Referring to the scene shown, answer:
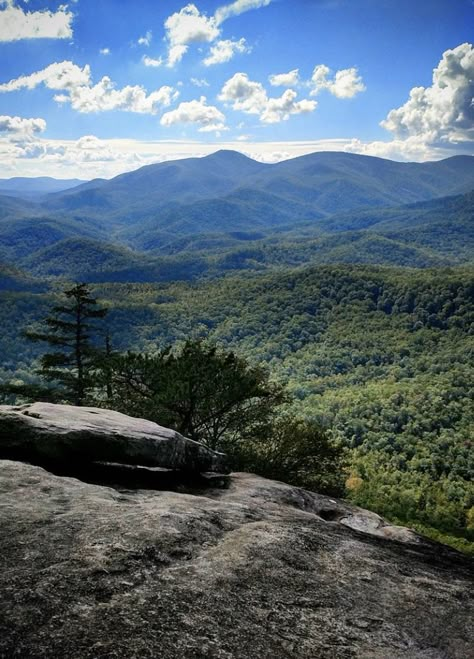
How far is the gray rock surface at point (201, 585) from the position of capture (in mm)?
7137

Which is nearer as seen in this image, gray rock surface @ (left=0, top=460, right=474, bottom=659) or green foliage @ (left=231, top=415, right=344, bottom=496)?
gray rock surface @ (left=0, top=460, right=474, bottom=659)

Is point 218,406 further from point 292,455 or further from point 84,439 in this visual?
point 84,439

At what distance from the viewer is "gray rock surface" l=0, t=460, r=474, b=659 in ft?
23.4

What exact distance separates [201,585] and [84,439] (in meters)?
8.68

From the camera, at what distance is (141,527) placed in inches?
431

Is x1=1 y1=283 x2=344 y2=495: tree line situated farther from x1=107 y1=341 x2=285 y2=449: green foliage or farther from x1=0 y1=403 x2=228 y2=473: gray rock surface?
x1=0 y1=403 x2=228 y2=473: gray rock surface

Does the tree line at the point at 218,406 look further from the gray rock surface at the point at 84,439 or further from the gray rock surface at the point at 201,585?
the gray rock surface at the point at 201,585

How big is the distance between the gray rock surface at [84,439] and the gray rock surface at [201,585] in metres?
1.61

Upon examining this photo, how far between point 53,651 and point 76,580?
1995 millimetres

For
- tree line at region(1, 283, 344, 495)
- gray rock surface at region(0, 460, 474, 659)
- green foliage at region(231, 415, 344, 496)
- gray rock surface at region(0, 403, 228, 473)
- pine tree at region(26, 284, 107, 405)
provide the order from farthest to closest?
1. pine tree at region(26, 284, 107, 405)
2. green foliage at region(231, 415, 344, 496)
3. tree line at region(1, 283, 344, 495)
4. gray rock surface at region(0, 403, 228, 473)
5. gray rock surface at region(0, 460, 474, 659)

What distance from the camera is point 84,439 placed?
16188 mm

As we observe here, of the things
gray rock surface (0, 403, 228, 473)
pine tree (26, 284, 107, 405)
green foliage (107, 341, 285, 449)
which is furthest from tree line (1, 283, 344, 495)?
gray rock surface (0, 403, 228, 473)

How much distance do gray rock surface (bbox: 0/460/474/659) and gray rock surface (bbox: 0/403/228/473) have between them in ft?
5.27

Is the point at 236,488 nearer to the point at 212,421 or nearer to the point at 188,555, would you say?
the point at 188,555
